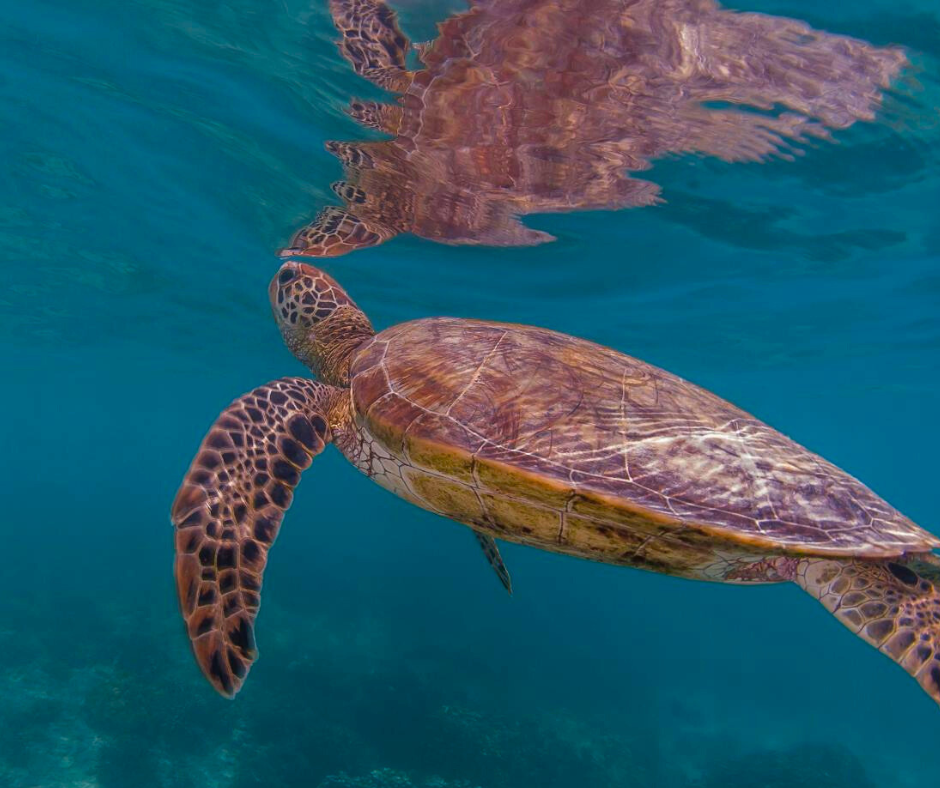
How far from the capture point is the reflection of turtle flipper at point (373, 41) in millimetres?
6273

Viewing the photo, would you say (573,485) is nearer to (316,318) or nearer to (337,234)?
(316,318)

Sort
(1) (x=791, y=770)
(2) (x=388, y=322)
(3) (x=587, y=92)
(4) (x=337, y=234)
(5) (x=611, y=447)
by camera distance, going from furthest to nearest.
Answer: (2) (x=388, y=322) < (1) (x=791, y=770) < (4) (x=337, y=234) < (3) (x=587, y=92) < (5) (x=611, y=447)

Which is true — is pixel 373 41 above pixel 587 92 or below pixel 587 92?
below

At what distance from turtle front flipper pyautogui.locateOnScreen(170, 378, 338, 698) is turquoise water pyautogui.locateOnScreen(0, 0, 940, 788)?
A: 183 inches

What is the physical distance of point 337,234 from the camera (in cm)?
1332

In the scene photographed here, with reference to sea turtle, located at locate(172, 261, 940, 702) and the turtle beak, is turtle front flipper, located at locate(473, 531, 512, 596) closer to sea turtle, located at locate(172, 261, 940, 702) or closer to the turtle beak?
sea turtle, located at locate(172, 261, 940, 702)

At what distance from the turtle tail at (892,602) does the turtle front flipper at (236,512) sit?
3.27 metres

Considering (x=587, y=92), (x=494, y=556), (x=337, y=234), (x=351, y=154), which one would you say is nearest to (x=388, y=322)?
(x=337, y=234)

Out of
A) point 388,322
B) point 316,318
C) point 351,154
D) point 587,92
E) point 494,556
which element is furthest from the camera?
point 388,322

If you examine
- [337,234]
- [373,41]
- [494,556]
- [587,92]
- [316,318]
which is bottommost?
[494,556]

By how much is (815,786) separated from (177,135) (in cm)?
2037

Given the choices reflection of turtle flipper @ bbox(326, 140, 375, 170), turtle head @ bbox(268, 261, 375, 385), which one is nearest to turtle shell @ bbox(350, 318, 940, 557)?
turtle head @ bbox(268, 261, 375, 385)

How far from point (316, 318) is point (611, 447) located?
12.6 ft

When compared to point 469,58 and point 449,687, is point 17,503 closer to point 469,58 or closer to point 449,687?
point 449,687
